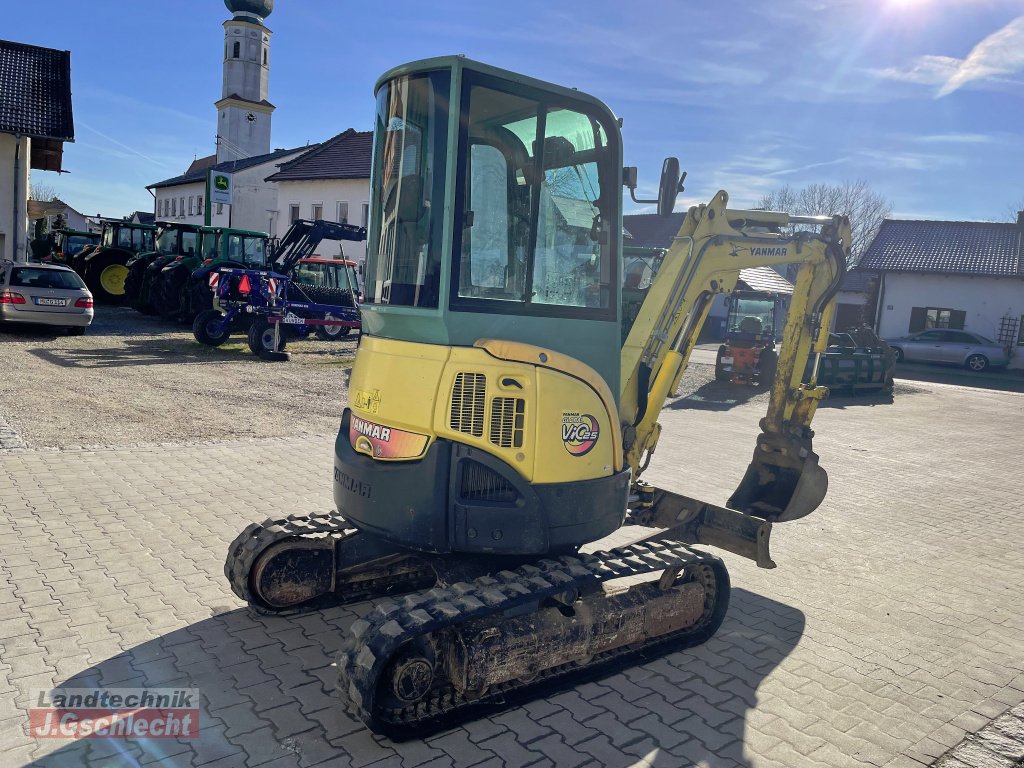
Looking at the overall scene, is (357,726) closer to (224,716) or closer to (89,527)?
(224,716)

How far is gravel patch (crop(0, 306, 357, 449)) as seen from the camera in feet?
30.7

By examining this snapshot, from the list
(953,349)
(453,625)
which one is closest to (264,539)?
(453,625)

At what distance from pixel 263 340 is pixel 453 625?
1348cm

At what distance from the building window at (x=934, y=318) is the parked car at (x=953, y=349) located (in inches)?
140

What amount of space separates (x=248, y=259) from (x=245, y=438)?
13.0 metres

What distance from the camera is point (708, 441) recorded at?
11.7m

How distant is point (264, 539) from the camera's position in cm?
458

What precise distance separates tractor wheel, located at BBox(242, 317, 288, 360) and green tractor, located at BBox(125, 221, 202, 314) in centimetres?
652

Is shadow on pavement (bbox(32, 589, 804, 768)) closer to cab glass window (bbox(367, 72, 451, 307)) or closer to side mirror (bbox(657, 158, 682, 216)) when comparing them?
cab glass window (bbox(367, 72, 451, 307))

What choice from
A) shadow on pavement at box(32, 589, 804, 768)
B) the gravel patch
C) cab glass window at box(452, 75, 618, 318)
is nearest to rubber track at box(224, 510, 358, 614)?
shadow on pavement at box(32, 589, 804, 768)

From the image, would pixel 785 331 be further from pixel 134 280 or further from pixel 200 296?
pixel 134 280

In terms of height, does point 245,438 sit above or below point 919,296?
below

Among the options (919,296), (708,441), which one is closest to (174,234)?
(708,441)

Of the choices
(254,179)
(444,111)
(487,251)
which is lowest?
(487,251)
